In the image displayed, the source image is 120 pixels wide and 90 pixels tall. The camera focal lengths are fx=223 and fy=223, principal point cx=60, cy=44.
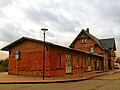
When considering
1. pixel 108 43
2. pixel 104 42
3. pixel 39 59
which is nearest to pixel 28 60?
Result: pixel 39 59

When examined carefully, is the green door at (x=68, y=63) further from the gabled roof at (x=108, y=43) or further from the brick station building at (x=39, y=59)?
the gabled roof at (x=108, y=43)

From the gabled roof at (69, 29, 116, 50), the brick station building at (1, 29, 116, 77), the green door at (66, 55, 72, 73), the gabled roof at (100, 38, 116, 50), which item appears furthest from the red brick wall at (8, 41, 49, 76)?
the gabled roof at (100, 38, 116, 50)

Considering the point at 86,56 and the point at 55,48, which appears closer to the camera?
the point at 55,48

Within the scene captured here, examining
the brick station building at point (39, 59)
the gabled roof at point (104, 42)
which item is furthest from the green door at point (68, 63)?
the gabled roof at point (104, 42)

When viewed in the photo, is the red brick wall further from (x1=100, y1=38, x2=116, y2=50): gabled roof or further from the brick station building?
(x1=100, y1=38, x2=116, y2=50): gabled roof

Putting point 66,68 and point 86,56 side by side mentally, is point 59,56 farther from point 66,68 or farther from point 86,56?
point 86,56

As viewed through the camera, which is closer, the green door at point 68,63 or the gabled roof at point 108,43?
the green door at point 68,63

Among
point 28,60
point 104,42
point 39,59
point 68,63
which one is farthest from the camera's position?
point 104,42

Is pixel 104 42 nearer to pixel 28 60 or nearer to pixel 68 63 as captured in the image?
pixel 68 63

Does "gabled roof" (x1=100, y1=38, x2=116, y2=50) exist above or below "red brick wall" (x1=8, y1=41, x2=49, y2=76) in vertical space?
above

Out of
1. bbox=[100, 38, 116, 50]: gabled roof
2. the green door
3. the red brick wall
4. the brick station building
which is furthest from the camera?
bbox=[100, 38, 116, 50]: gabled roof

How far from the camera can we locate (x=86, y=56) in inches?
1410

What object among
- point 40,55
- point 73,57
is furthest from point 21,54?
point 73,57

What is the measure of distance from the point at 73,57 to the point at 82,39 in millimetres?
20506
